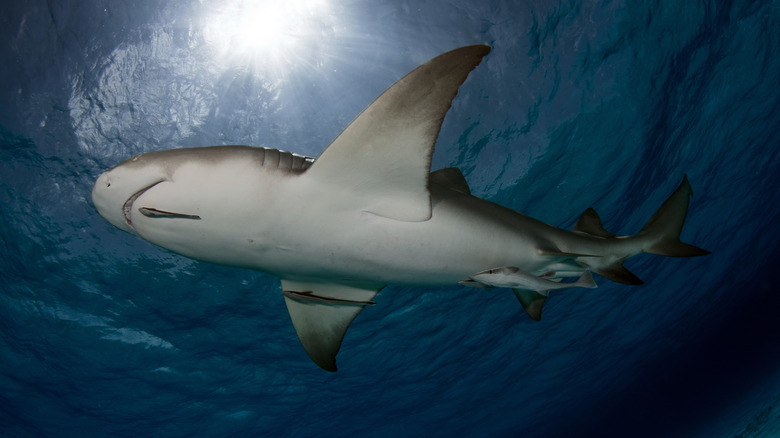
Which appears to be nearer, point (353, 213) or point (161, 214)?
point (161, 214)

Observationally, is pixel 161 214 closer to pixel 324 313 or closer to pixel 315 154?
pixel 324 313

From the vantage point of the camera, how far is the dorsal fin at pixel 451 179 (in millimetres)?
3250

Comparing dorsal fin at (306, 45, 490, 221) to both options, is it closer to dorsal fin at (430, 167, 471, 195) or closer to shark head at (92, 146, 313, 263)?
shark head at (92, 146, 313, 263)

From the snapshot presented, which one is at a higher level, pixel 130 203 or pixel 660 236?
pixel 130 203

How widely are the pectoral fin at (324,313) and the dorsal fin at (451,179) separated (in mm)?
1106

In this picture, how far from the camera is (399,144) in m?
2.15

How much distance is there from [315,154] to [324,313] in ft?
17.7

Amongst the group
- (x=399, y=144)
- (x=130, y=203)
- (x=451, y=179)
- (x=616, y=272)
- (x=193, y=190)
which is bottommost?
(x=616, y=272)

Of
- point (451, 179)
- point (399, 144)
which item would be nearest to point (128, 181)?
point (399, 144)

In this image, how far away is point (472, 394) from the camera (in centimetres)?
2469

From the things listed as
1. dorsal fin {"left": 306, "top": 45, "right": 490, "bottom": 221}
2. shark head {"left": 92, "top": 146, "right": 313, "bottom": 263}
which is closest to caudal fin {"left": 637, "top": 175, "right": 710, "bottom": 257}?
dorsal fin {"left": 306, "top": 45, "right": 490, "bottom": 221}

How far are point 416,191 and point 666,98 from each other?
1115 cm

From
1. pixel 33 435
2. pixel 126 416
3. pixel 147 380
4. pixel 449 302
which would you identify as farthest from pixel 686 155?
pixel 33 435

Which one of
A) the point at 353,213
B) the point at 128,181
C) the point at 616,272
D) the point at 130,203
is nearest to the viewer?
the point at 128,181
